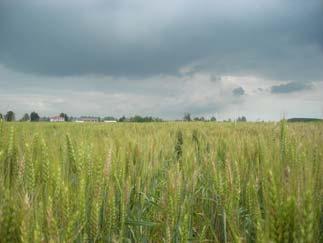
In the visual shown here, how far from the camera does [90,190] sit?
62.5 inches

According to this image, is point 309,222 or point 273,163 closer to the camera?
A: point 309,222

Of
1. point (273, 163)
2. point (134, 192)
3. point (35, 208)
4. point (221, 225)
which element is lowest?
point (221, 225)

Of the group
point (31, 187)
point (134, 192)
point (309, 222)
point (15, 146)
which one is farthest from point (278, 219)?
point (15, 146)

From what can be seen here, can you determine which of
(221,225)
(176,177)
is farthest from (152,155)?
(176,177)

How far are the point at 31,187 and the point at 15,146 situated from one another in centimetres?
86

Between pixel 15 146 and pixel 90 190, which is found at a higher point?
pixel 15 146

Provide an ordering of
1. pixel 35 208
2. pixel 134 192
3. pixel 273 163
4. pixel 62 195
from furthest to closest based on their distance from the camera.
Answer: pixel 134 192
pixel 273 163
pixel 62 195
pixel 35 208

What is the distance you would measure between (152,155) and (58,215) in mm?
1614

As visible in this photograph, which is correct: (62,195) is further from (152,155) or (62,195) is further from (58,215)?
(152,155)

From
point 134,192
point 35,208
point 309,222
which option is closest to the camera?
point 309,222

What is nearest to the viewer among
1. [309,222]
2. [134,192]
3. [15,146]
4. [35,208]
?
[309,222]

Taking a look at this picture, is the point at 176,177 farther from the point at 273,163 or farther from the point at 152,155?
the point at 152,155

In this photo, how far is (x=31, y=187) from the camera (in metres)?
1.51

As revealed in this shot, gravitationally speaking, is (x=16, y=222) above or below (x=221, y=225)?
above
